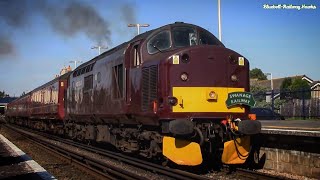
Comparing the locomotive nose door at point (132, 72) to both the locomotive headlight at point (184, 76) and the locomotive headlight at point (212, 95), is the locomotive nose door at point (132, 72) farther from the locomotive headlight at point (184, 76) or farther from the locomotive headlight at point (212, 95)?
the locomotive headlight at point (212, 95)

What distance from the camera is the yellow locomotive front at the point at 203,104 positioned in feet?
33.5

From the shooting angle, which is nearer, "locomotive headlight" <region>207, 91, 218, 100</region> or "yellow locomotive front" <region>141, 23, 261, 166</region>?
"yellow locomotive front" <region>141, 23, 261, 166</region>

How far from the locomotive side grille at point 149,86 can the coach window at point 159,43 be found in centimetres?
70

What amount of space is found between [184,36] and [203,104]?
2.25 meters

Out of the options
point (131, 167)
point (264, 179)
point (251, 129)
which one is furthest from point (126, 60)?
point (264, 179)

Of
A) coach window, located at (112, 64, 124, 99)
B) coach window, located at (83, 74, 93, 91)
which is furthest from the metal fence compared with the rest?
coach window, located at (112, 64, 124, 99)

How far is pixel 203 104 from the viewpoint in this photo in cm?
1040

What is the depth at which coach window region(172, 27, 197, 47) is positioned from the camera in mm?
11461

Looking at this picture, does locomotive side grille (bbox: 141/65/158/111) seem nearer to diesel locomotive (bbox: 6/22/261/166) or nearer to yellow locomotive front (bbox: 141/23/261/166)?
diesel locomotive (bbox: 6/22/261/166)

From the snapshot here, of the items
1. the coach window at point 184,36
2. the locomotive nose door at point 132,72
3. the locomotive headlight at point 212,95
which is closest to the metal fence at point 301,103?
the coach window at point 184,36

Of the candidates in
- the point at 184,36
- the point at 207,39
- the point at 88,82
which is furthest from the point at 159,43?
the point at 88,82

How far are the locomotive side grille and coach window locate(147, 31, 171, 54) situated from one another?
0.70 metres

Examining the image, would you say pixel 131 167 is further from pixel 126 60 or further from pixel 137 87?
pixel 126 60

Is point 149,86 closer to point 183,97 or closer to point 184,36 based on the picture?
point 183,97
